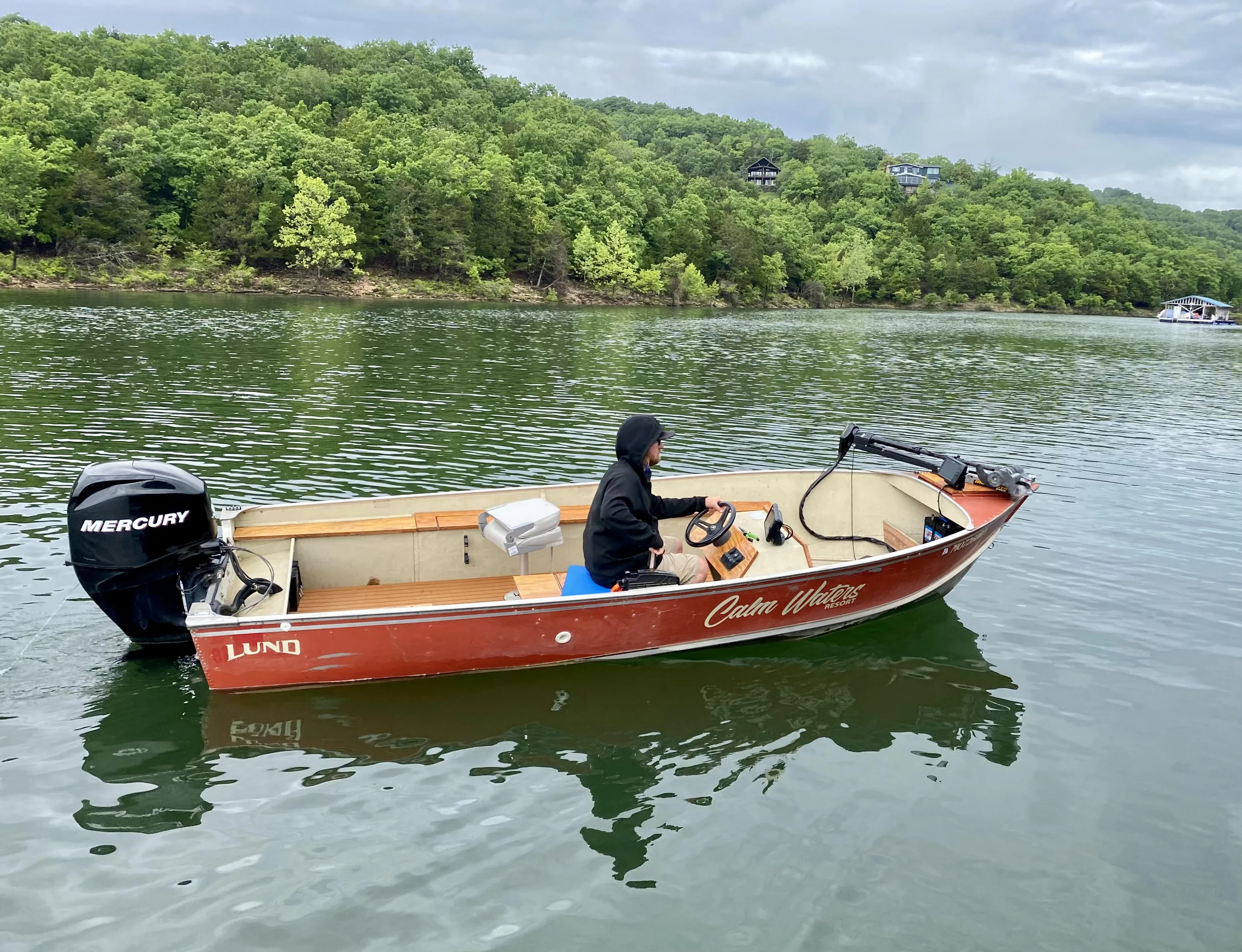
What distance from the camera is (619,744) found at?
23.0ft

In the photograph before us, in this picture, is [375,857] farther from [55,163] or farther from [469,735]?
[55,163]

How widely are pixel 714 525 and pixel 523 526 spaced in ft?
6.16

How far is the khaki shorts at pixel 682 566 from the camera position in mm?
8578

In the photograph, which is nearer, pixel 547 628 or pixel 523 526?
pixel 547 628

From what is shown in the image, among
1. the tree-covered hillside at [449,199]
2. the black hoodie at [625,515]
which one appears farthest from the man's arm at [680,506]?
the tree-covered hillside at [449,199]

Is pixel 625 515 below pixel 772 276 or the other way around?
below

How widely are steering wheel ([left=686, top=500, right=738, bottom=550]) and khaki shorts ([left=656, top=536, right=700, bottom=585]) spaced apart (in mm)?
162

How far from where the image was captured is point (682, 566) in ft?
28.3

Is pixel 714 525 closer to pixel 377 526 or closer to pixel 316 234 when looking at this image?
pixel 377 526

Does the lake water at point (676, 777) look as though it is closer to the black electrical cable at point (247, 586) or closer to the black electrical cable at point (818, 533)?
the black electrical cable at point (247, 586)

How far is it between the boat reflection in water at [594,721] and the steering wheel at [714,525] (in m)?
1.10

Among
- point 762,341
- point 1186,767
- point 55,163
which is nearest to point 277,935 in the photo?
point 1186,767

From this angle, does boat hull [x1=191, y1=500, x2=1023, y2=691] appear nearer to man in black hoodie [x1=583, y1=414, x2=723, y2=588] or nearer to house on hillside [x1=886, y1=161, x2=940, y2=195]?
man in black hoodie [x1=583, y1=414, x2=723, y2=588]

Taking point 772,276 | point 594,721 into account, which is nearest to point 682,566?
point 594,721
